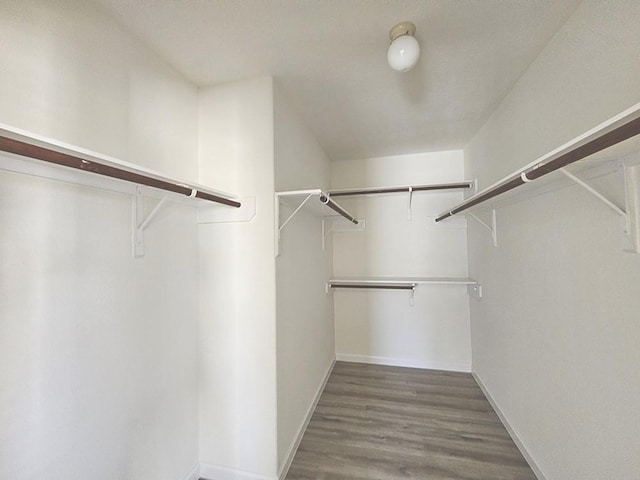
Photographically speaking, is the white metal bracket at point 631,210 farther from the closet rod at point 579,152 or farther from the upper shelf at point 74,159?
the upper shelf at point 74,159

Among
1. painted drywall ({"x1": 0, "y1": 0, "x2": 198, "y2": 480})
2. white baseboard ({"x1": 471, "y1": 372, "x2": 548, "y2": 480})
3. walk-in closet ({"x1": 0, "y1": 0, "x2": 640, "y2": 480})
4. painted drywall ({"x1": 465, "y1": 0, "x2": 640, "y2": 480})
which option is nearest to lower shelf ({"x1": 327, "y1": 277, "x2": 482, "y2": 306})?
walk-in closet ({"x1": 0, "y1": 0, "x2": 640, "y2": 480})

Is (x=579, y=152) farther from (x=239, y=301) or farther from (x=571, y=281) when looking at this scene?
(x=239, y=301)

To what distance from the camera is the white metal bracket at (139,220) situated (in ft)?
3.99

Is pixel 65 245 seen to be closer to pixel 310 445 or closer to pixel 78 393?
pixel 78 393

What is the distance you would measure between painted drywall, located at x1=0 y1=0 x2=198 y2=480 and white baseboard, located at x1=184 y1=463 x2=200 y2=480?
3cm

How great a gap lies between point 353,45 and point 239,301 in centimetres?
148

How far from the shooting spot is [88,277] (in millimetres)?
1036

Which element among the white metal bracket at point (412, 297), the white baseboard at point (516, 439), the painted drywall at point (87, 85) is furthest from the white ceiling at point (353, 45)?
the white baseboard at point (516, 439)

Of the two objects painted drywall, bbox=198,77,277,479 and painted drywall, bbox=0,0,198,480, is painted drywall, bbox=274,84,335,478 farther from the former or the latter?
painted drywall, bbox=0,0,198,480

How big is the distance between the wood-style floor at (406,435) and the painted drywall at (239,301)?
0.41 metres

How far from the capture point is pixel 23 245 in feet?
2.82

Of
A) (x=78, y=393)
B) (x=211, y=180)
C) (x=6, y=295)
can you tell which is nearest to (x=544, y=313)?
(x=211, y=180)

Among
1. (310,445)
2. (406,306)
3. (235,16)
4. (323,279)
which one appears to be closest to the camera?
(235,16)

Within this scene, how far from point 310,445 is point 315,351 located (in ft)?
2.19
